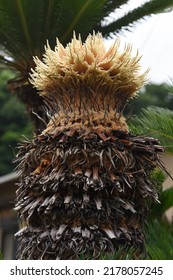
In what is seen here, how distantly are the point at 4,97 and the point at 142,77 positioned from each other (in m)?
26.4

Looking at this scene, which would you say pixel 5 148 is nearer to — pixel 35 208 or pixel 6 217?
pixel 6 217

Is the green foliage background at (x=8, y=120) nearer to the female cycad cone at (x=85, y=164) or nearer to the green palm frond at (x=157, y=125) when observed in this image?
the green palm frond at (x=157, y=125)

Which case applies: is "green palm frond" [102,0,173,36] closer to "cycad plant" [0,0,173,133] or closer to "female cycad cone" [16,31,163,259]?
"cycad plant" [0,0,173,133]

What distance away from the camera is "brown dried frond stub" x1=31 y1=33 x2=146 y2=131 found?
357 centimetres

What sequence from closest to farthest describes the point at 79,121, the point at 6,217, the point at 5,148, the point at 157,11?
1. the point at 79,121
2. the point at 157,11
3. the point at 6,217
4. the point at 5,148

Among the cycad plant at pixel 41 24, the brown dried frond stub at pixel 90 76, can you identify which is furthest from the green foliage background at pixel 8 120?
the brown dried frond stub at pixel 90 76

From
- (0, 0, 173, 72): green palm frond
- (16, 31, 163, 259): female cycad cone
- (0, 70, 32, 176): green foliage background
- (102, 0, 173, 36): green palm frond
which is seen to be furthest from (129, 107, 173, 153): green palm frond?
(0, 70, 32, 176): green foliage background

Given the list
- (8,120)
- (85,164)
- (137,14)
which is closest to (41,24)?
(137,14)

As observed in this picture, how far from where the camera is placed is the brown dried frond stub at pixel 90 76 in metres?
3.57

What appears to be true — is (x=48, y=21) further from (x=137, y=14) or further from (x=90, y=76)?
(x=90, y=76)

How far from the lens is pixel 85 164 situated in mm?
3367

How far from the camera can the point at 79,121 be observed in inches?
140

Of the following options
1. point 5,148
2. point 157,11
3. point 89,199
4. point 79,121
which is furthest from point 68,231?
point 5,148

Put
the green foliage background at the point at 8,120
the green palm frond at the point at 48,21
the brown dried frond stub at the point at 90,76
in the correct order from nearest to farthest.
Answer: the brown dried frond stub at the point at 90,76, the green palm frond at the point at 48,21, the green foliage background at the point at 8,120
